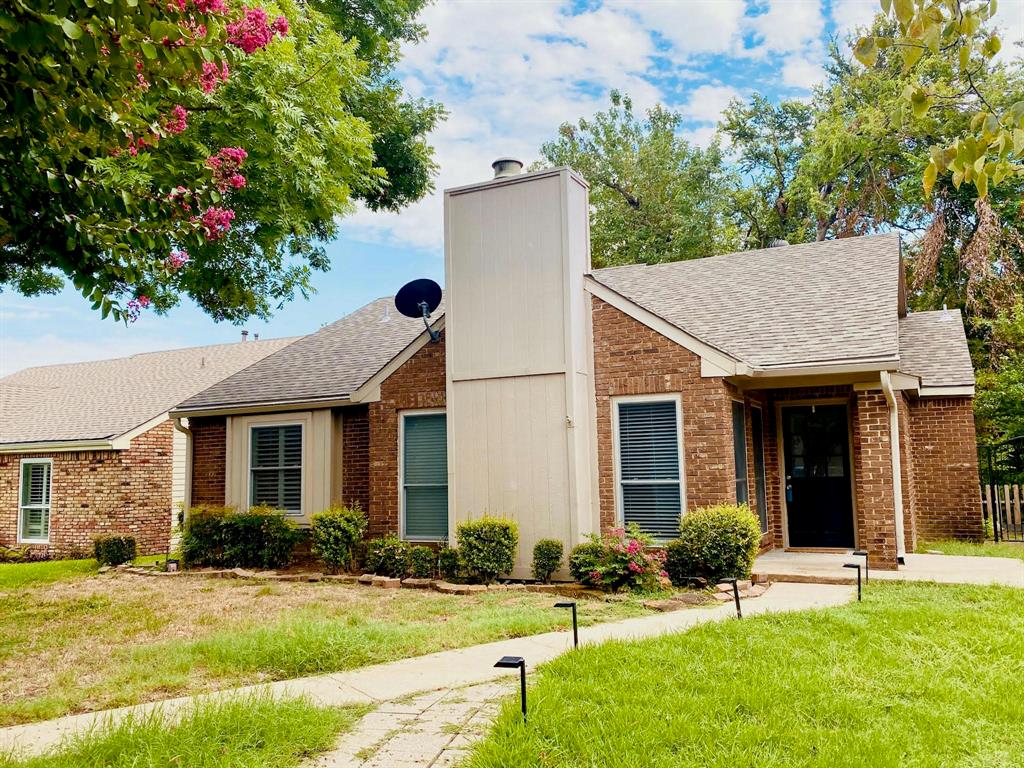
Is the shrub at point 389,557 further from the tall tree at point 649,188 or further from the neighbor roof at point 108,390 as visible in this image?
the tall tree at point 649,188

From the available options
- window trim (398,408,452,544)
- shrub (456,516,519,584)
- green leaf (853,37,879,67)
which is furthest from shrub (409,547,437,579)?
green leaf (853,37,879,67)

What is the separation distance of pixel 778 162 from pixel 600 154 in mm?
6785

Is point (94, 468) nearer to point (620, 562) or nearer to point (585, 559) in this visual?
point (585, 559)

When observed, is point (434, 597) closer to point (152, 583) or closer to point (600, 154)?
point (152, 583)

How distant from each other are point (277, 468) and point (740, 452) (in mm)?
7727

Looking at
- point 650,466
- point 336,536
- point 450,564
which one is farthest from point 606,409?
point 336,536

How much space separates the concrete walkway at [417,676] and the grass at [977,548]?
5.26 meters

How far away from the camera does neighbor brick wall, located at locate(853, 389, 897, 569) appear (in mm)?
9773

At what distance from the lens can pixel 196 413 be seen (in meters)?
14.0

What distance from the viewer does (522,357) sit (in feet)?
34.2

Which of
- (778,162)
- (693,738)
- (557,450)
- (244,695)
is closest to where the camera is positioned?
(693,738)

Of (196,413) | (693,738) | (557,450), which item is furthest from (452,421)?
(693,738)

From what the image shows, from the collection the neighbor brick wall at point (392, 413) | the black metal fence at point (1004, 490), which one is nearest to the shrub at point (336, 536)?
the neighbor brick wall at point (392, 413)

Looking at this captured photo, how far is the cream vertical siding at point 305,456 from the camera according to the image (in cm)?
1273
